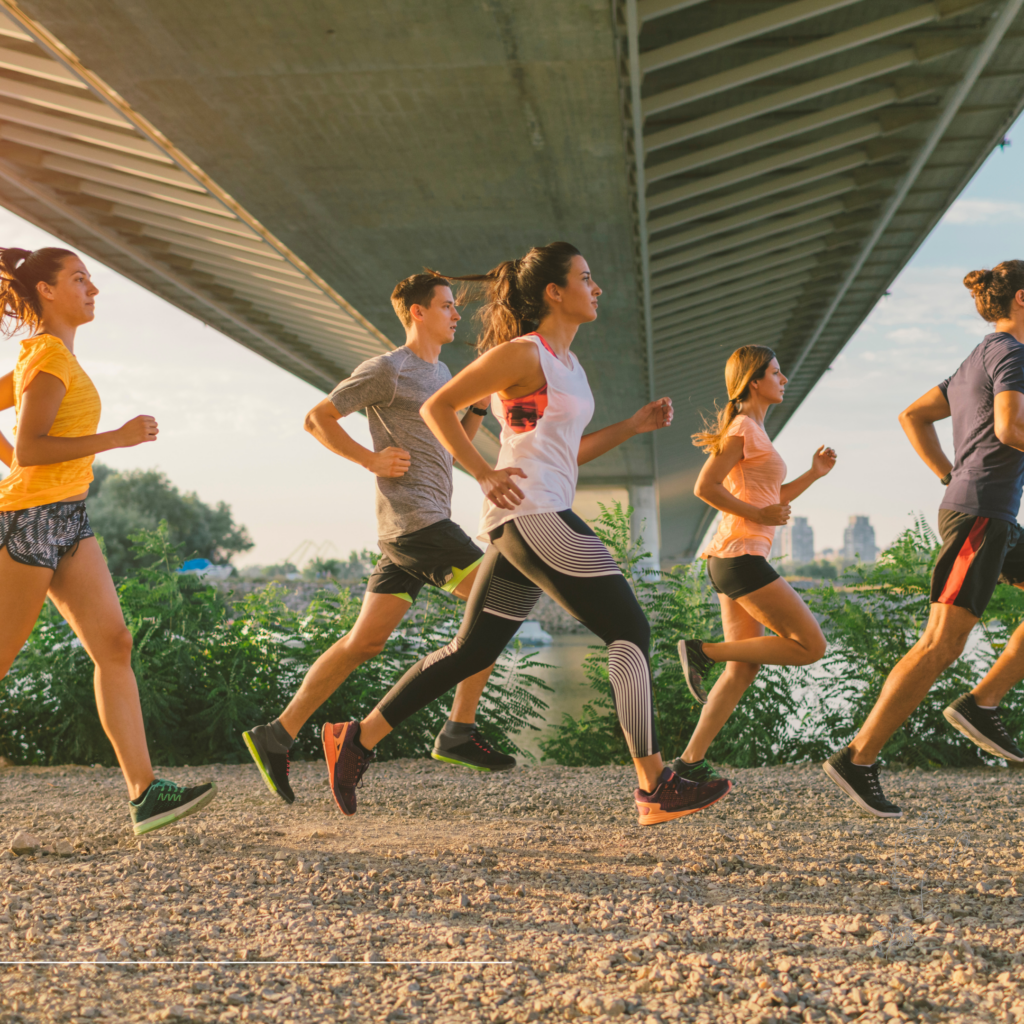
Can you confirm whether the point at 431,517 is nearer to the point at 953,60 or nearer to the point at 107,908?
the point at 107,908

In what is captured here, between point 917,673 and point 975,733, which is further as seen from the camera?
point 975,733

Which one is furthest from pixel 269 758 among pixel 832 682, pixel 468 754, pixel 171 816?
pixel 832 682

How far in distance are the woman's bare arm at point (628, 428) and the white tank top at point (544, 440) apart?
0.78ft

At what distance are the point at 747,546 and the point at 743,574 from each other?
0.12 m

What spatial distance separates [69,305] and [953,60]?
1363cm

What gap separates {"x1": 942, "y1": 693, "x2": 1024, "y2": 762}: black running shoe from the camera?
13.3ft

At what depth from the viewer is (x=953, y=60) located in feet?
44.0

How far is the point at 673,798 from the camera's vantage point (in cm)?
316

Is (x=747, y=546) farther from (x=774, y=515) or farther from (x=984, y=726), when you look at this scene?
(x=984, y=726)

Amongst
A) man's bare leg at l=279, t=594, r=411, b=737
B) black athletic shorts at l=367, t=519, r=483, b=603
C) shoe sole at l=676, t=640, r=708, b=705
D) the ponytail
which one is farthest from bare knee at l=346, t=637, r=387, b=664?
the ponytail

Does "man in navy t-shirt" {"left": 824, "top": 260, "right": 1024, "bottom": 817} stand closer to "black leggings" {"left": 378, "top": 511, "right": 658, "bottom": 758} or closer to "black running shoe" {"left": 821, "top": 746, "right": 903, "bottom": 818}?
"black running shoe" {"left": 821, "top": 746, "right": 903, "bottom": 818}

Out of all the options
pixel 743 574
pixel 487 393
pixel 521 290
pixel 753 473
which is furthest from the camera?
pixel 753 473

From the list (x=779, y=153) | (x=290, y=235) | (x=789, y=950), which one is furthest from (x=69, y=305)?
(x=779, y=153)

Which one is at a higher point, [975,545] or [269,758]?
[975,545]
